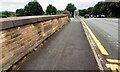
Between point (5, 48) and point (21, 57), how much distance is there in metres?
1.45

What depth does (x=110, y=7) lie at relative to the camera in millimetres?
98250

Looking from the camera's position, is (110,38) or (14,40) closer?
(14,40)

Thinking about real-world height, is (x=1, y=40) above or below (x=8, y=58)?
above

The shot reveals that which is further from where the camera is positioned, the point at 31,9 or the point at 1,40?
the point at 31,9

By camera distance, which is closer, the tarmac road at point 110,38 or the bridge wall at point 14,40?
the bridge wall at point 14,40

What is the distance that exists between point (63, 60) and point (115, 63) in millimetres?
1619

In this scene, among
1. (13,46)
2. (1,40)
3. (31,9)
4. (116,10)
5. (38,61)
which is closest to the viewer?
(1,40)

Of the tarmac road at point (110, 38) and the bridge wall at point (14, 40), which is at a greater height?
the bridge wall at point (14, 40)

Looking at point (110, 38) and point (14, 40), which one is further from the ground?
point (14, 40)

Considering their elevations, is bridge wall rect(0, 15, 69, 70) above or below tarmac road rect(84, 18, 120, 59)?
above

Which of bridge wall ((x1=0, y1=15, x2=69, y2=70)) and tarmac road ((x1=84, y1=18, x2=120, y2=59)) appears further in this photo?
tarmac road ((x1=84, y1=18, x2=120, y2=59))

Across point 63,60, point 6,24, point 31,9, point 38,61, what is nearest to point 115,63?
point 63,60

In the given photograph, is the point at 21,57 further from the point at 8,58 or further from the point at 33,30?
the point at 33,30

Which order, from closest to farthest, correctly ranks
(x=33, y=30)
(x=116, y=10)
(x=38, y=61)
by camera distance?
(x=38, y=61)
(x=33, y=30)
(x=116, y=10)
